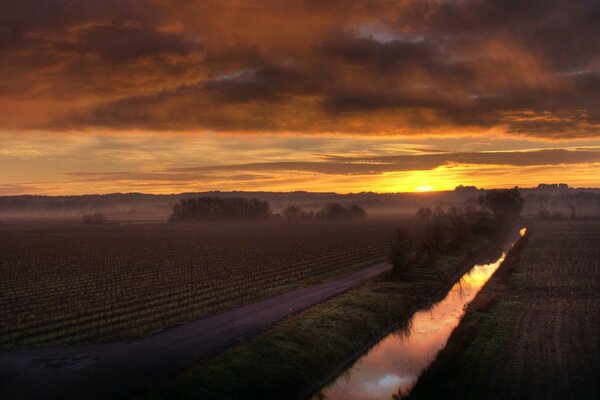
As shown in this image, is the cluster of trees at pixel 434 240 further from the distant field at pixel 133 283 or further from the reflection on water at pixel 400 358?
the reflection on water at pixel 400 358

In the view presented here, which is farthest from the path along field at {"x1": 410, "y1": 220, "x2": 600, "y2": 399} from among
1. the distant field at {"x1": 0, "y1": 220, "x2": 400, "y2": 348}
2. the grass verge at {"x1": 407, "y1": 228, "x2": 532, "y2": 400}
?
the distant field at {"x1": 0, "y1": 220, "x2": 400, "y2": 348}

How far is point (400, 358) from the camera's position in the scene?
29.6 metres

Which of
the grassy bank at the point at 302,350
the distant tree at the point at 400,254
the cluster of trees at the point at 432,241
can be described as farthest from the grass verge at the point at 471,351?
the cluster of trees at the point at 432,241

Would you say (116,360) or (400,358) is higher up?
(116,360)

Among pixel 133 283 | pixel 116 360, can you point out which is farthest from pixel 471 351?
pixel 133 283

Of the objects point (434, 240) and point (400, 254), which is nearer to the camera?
point (400, 254)

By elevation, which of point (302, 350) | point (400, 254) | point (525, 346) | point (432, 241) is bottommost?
point (525, 346)

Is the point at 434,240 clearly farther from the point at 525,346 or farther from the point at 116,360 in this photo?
the point at 116,360

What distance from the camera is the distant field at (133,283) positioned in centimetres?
3340

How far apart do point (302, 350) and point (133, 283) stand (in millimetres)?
27151

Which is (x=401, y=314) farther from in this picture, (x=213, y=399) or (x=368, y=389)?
(x=213, y=399)

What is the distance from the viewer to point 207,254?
79438 mm

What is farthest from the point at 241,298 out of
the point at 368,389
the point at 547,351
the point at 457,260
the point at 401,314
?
the point at 457,260

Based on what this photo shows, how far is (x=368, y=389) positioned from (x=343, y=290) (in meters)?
21.2
